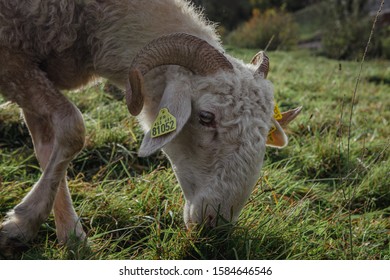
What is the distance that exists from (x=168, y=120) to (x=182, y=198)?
0.80 metres

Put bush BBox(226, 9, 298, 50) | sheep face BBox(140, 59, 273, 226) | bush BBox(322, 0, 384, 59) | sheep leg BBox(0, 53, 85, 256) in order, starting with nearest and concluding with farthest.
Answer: sheep face BBox(140, 59, 273, 226) → sheep leg BBox(0, 53, 85, 256) → bush BBox(226, 9, 298, 50) → bush BBox(322, 0, 384, 59)

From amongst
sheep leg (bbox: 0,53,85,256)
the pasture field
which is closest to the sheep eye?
the pasture field

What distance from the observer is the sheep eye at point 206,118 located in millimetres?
2842

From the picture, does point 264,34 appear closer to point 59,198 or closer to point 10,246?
point 59,198

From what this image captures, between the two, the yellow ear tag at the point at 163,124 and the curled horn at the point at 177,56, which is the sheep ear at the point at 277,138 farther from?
the yellow ear tag at the point at 163,124

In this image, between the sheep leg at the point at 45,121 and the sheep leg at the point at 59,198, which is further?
the sheep leg at the point at 59,198

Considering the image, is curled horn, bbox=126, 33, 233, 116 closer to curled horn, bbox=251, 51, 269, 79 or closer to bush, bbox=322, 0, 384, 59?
curled horn, bbox=251, 51, 269, 79

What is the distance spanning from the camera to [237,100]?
286 centimetres

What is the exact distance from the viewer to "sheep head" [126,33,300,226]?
2.75 m

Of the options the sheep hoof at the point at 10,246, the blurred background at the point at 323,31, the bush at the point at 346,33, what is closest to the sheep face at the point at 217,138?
the sheep hoof at the point at 10,246

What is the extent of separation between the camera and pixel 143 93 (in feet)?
9.49
